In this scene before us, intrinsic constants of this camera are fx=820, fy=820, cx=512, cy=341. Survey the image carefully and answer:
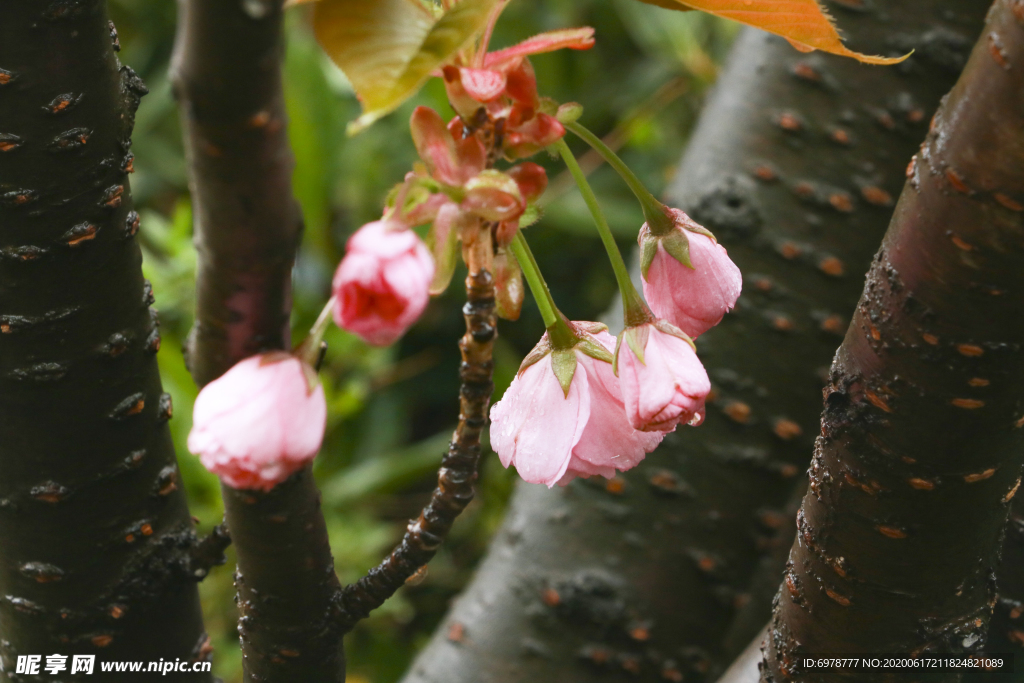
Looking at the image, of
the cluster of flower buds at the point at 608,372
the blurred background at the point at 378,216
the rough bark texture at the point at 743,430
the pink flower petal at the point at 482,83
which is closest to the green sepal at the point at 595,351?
the cluster of flower buds at the point at 608,372

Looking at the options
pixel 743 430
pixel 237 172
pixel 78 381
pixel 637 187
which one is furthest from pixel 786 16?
pixel 743 430

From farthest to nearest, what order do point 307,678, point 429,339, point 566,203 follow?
point 429,339
point 566,203
point 307,678

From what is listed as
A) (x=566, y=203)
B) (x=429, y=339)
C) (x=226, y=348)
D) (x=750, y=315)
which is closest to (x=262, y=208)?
(x=226, y=348)

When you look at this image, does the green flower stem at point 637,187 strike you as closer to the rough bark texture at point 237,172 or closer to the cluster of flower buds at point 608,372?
the cluster of flower buds at point 608,372

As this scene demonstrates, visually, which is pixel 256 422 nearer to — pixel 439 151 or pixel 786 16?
pixel 439 151

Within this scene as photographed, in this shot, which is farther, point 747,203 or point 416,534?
point 747,203

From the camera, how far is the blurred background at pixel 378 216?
3.56 feet

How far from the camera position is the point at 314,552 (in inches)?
12.9

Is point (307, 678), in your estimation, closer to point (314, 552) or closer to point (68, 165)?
point (314, 552)

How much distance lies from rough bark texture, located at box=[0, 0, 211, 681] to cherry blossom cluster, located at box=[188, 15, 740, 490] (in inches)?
4.3

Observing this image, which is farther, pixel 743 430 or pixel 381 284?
pixel 743 430

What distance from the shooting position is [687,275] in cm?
33

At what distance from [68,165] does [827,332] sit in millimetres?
546

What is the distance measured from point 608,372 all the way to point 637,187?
0.23ft
